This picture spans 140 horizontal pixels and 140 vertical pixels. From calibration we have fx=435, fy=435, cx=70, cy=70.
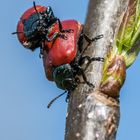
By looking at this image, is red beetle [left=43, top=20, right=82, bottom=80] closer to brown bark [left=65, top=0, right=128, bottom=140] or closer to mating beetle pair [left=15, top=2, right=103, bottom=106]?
mating beetle pair [left=15, top=2, right=103, bottom=106]

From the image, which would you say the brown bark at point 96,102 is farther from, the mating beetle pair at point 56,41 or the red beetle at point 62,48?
the red beetle at point 62,48

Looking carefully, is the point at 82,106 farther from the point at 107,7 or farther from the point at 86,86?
the point at 107,7

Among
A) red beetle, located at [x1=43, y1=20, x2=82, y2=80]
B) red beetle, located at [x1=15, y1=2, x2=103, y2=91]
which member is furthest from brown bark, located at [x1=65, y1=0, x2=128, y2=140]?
red beetle, located at [x1=43, y1=20, x2=82, y2=80]

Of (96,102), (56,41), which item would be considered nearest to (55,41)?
(56,41)

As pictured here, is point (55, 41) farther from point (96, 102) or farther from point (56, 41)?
point (96, 102)

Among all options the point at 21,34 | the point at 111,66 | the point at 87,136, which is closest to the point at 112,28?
the point at 111,66

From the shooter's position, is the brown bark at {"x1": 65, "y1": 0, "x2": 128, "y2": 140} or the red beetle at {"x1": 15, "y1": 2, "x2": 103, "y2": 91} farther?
the red beetle at {"x1": 15, "y1": 2, "x2": 103, "y2": 91}

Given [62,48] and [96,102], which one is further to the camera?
[62,48]
